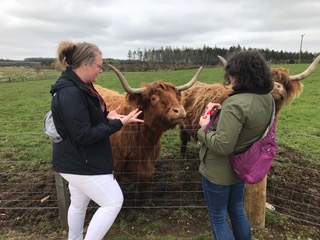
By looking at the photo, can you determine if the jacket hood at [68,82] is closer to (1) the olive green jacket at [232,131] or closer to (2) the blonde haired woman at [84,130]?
(2) the blonde haired woman at [84,130]

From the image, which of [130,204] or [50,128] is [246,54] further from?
[130,204]

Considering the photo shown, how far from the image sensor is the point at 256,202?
12.1ft

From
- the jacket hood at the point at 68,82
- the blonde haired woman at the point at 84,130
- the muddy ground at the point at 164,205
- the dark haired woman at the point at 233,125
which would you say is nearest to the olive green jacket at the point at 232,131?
the dark haired woman at the point at 233,125

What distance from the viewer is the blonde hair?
2391 mm

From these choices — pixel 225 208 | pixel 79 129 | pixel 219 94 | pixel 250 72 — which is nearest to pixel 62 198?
pixel 79 129

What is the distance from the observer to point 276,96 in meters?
4.49

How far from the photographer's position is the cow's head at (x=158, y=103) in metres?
3.61

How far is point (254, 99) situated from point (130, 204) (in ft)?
9.35

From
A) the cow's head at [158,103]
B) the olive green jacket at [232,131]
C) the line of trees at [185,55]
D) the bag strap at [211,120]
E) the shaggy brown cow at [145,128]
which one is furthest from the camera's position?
the line of trees at [185,55]

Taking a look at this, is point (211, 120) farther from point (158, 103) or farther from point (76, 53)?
point (158, 103)

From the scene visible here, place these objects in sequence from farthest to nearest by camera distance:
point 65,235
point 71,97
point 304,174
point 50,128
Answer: point 304,174 < point 65,235 < point 50,128 < point 71,97

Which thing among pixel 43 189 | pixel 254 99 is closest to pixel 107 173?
pixel 254 99

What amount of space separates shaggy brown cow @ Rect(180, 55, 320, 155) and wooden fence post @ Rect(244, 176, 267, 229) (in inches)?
59.0

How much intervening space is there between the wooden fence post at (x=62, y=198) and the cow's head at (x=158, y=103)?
127cm
